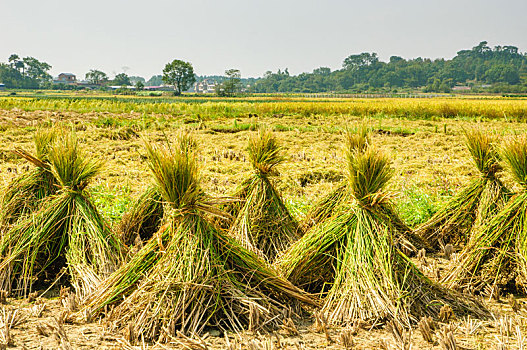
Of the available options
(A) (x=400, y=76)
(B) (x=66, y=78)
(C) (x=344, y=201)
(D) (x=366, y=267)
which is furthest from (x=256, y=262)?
(B) (x=66, y=78)

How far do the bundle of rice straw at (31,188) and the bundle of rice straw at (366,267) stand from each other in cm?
241

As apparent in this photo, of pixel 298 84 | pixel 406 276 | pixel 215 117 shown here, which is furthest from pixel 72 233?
pixel 298 84

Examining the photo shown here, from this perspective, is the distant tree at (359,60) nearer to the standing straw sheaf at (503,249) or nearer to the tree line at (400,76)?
the tree line at (400,76)

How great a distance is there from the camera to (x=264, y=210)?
441cm

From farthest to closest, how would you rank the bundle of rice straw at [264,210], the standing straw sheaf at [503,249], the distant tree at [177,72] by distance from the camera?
the distant tree at [177,72] < the bundle of rice straw at [264,210] < the standing straw sheaf at [503,249]

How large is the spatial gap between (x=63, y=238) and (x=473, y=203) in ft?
13.5

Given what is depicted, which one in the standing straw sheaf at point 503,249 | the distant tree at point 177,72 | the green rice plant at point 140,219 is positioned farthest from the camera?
the distant tree at point 177,72

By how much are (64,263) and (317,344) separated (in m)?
2.44

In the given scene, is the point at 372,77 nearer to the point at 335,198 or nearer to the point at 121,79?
the point at 121,79

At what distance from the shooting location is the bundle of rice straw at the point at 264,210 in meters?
4.34

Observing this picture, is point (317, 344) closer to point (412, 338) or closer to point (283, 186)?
point (412, 338)

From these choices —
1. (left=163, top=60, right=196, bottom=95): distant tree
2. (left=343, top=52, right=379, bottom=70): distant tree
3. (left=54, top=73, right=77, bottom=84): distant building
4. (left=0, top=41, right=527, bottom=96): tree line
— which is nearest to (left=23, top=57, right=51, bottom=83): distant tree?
(left=0, top=41, right=527, bottom=96): tree line

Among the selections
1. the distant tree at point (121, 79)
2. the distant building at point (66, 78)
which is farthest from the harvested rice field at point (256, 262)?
the distant building at point (66, 78)

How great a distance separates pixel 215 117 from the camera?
21812mm
